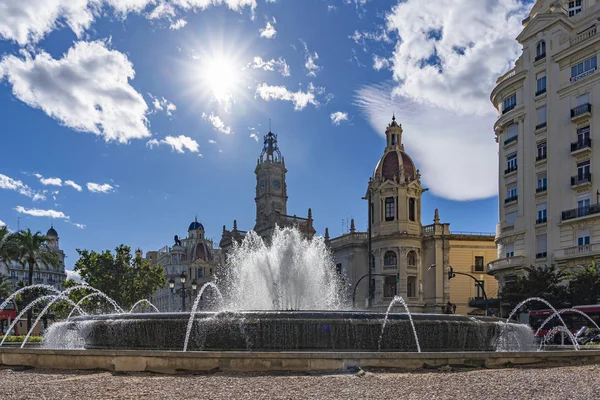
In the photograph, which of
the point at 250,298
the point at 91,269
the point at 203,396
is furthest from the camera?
the point at 91,269

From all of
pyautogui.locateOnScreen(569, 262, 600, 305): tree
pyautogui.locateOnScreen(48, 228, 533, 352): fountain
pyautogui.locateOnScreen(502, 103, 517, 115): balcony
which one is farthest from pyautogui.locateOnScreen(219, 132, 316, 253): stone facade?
pyautogui.locateOnScreen(48, 228, 533, 352): fountain

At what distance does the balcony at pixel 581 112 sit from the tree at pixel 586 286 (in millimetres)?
10411

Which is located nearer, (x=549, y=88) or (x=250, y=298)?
(x=250, y=298)

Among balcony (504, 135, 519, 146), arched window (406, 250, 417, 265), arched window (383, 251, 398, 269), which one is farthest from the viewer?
arched window (406, 250, 417, 265)

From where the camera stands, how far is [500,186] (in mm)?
44625

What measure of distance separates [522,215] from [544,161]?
13.9 feet

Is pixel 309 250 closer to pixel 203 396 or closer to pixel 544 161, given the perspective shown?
pixel 544 161

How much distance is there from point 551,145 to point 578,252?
8230mm

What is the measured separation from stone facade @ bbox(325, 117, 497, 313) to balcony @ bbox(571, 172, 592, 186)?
1960cm

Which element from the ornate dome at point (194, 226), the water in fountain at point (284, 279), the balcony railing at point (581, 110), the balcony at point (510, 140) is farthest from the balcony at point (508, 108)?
the ornate dome at point (194, 226)

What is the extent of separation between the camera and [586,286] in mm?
31359

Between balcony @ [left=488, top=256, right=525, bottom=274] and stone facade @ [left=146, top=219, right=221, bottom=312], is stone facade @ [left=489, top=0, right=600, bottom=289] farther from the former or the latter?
stone facade @ [left=146, top=219, right=221, bottom=312]

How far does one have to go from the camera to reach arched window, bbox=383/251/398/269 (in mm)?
56594

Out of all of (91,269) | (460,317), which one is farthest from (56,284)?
(460,317)
